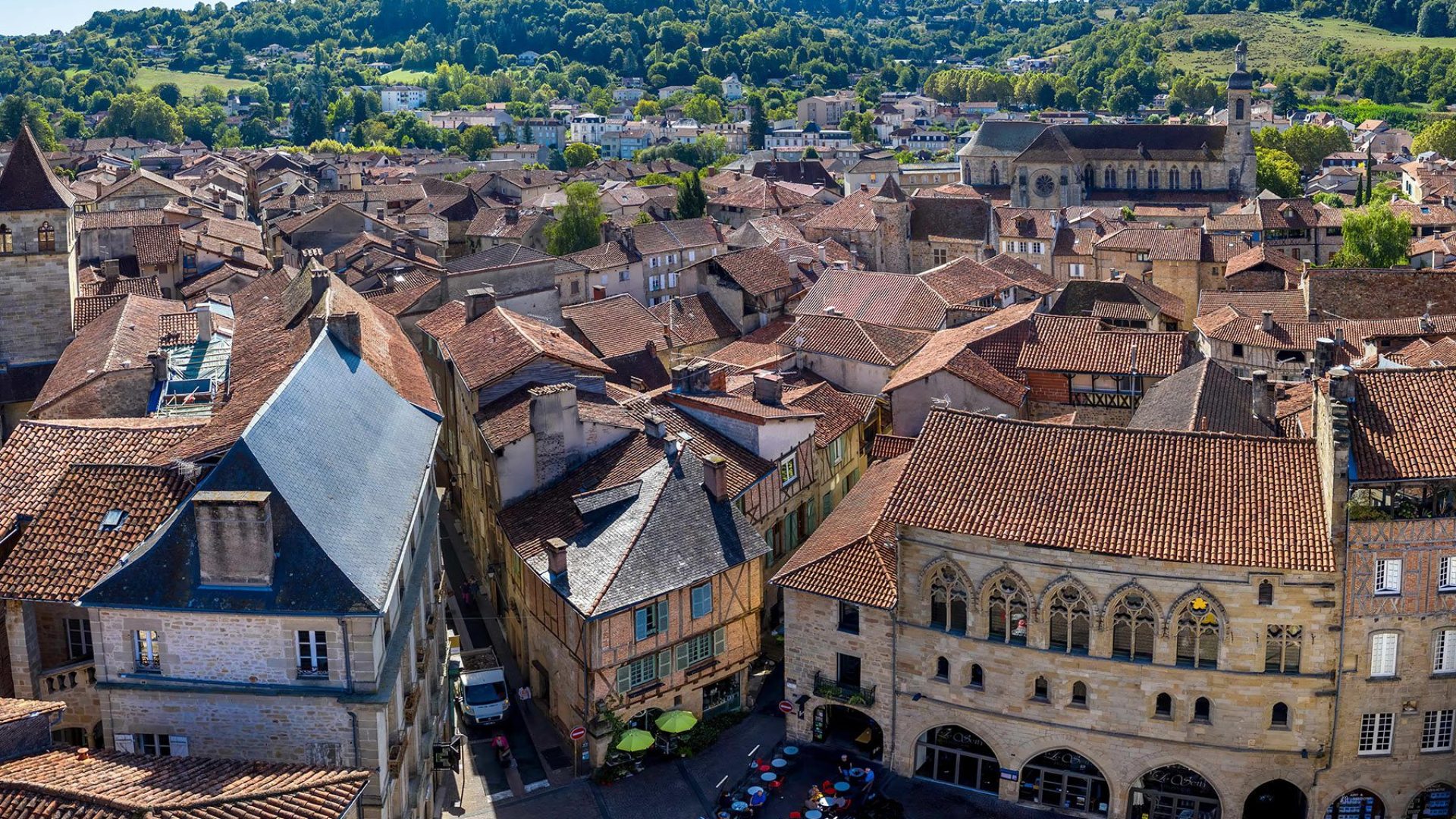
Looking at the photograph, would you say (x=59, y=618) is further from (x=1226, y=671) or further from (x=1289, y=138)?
(x=1289, y=138)

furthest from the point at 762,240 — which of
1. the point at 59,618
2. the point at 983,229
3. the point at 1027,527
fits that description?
the point at 59,618

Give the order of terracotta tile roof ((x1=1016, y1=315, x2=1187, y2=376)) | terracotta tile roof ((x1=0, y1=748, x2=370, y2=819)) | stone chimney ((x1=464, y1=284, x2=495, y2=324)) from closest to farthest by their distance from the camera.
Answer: terracotta tile roof ((x1=0, y1=748, x2=370, y2=819)), terracotta tile roof ((x1=1016, y1=315, x2=1187, y2=376)), stone chimney ((x1=464, y1=284, x2=495, y2=324))

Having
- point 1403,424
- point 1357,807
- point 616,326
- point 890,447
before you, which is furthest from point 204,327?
point 1357,807

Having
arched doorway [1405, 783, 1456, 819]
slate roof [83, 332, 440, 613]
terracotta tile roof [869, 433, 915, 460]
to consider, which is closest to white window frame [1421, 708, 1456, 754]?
arched doorway [1405, 783, 1456, 819]

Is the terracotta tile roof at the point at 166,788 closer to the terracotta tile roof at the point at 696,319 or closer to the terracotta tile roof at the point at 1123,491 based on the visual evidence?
the terracotta tile roof at the point at 1123,491

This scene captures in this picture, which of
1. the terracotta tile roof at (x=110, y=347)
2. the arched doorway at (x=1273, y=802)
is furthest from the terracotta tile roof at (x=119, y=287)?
the arched doorway at (x=1273, y=802)

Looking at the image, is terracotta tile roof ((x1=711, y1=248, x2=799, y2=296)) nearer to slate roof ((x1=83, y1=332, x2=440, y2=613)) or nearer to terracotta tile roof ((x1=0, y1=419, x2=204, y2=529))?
terracotta tile roof ((x1=0, y1=419, x2=204, y2=529))
